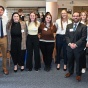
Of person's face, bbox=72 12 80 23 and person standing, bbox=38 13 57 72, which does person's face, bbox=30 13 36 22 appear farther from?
person's face, bbox=72 12 80 23

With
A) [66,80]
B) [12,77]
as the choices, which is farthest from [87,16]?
[12,77]

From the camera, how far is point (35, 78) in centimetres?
410

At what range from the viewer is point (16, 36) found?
430 cm

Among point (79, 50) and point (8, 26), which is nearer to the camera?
point (79, 50)

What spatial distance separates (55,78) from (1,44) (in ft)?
4.68

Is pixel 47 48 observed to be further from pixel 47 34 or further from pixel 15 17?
pixel 15 17

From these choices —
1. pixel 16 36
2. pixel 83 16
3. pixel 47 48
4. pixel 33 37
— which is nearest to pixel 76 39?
pixel 83 16

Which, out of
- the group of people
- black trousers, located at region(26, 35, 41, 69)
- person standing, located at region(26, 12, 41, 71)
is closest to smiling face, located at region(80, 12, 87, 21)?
the group of people

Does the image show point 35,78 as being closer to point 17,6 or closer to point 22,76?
point 22,76

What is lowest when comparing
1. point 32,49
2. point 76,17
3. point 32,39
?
point 32,49

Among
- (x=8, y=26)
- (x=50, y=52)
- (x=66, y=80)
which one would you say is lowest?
(x=66, y=80)

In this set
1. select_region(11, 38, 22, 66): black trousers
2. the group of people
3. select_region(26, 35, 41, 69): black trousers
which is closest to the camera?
the group of people

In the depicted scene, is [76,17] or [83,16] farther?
[83,16]

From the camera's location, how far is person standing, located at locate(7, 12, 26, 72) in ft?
13.9
